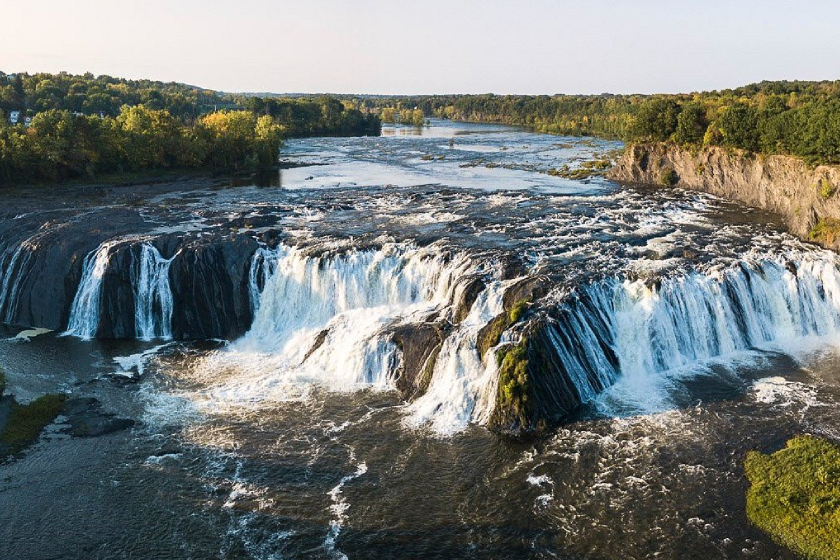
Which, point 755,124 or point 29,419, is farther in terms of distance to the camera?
point 755,124

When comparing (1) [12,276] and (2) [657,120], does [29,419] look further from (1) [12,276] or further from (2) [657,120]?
(2) [657,120]

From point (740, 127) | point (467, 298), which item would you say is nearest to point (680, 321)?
point (467, 298)

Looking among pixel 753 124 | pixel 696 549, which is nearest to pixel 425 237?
pixel 696 549

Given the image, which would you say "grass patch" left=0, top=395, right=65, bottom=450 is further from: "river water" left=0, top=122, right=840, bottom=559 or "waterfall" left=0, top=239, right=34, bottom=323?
"waterfall" left=0, top=239, right=34, bottom=323

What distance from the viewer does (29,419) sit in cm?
2991

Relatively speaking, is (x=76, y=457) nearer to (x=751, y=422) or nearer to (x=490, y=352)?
(x=490, y=352)

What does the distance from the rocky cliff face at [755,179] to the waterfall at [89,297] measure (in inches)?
2001

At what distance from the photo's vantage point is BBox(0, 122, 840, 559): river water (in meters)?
22.9

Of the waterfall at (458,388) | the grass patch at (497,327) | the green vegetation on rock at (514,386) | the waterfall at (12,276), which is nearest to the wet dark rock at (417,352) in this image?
the waterfall at (458,388)

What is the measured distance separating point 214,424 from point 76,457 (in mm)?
5735

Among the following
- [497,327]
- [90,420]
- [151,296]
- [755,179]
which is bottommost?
[90,420]

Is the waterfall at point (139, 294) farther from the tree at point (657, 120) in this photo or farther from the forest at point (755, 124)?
the tree at point (657, 120)

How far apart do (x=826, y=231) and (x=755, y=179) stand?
1586 centimetres

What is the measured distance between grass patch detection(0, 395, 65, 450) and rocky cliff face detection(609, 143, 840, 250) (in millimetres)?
50152
